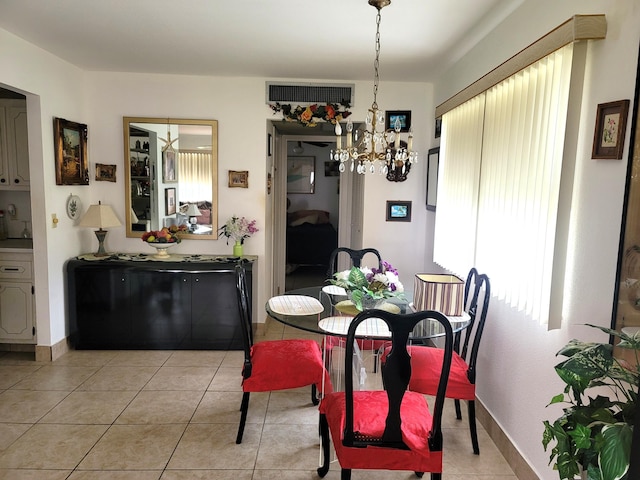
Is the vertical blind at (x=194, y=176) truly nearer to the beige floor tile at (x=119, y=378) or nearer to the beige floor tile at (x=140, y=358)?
the beige floor tile at (x=140, y=358)

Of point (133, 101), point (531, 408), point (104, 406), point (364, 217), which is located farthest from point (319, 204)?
point (531, 408)

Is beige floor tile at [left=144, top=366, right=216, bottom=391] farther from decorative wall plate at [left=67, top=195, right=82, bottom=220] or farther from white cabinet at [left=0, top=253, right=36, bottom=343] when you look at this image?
decorative wall plate at [left=67, top=195, right=82, bottom=220]

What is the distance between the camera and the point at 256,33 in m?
3.08

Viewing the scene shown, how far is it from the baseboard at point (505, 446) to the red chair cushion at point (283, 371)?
3.34 feet

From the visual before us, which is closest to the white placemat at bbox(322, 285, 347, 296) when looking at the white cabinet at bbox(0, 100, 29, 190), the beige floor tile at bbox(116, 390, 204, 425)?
the beige floor tile at bbox(116, 390, 204, 425)

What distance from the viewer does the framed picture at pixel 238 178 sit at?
441 cm

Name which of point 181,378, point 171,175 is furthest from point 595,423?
point 171,175

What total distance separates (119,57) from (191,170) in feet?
3.65

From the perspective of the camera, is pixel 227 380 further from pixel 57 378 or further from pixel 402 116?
pixel 402 116

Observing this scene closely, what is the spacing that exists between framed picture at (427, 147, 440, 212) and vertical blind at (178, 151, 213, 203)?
6.72 feet

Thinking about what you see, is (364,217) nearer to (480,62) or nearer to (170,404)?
(480,62)

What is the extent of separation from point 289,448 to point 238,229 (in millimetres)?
2227

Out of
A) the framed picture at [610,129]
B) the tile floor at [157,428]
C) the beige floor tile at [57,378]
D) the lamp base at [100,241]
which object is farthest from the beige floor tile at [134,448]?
the framed picture at [610,129]

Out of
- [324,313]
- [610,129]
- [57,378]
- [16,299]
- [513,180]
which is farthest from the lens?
[16,299]
